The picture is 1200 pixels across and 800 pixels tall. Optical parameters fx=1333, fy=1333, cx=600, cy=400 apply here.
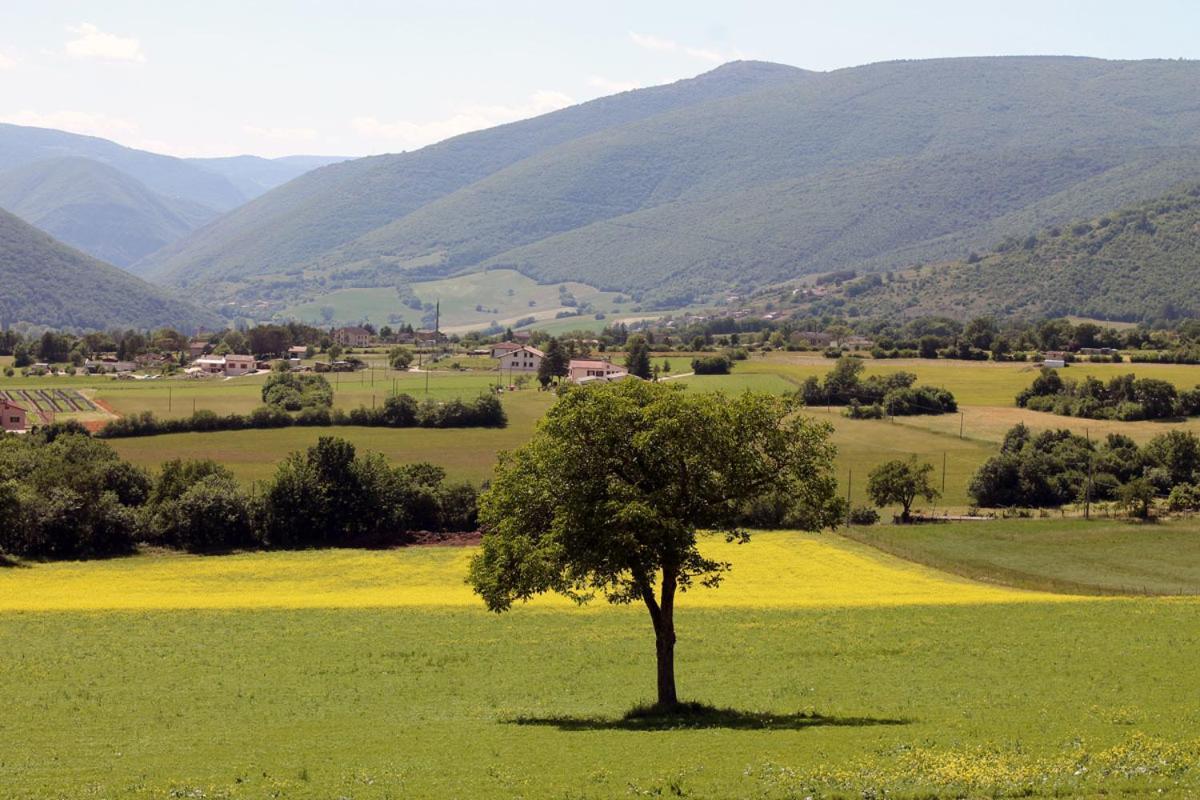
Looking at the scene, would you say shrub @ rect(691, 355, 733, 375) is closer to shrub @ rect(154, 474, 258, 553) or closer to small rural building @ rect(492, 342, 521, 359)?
small rural building @ rect(492, 342, 521, 359)

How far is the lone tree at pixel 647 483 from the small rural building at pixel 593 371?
9648cm

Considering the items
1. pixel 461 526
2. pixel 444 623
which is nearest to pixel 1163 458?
pixel 461 526

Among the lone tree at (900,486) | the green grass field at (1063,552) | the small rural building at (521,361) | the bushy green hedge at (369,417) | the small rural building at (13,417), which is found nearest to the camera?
the green grass field at (1063,552)

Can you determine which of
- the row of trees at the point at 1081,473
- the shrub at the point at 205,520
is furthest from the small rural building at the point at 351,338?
the shrub at the point at 205,520

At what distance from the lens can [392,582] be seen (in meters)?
51.9

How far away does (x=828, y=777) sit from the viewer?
19.5 m

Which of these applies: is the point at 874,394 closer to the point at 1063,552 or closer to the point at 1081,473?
the point at 1081,473

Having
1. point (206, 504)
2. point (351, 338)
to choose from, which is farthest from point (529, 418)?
point (351, 338)

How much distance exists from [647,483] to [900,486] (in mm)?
44415

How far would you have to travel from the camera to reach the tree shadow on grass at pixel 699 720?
24656mm

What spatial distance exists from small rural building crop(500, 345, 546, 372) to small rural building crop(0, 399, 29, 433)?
190 ft

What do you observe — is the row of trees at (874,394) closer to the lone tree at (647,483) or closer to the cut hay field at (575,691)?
the cut hay field at (575,691)

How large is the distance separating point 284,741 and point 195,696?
6092 millimetres

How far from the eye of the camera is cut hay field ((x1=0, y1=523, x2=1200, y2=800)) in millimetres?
20078
